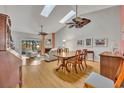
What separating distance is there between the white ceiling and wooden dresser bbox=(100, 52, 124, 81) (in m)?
2.18

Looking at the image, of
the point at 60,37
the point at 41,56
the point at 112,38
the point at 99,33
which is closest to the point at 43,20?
the point at 60,37

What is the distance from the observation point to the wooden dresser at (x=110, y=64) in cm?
382

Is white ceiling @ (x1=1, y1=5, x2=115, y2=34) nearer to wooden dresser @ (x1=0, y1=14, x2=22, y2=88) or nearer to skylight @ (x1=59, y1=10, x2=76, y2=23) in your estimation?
skylight @ (x1=59, y1=10, x2=76, y2=23)

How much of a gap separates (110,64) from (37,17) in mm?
4717

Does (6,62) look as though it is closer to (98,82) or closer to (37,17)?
(98,82)

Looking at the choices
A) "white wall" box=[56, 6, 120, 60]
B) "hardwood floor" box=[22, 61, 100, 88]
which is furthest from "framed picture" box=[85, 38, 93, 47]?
"hardwood floor" box=[22, 61, 100, 88]

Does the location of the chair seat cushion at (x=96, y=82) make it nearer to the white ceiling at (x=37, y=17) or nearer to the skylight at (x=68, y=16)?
the white ceiling at (x=37, y=17)

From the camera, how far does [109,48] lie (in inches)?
244

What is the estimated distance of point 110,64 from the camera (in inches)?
160

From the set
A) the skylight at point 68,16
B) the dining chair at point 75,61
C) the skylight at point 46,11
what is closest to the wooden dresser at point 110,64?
the dining chair at point 75,61

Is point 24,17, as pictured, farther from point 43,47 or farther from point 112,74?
point 112,74

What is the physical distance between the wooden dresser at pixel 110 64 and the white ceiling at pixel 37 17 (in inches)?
86.0
